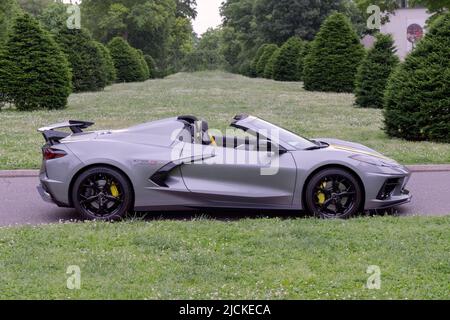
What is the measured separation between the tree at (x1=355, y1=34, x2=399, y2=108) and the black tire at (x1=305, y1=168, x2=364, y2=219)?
54.1 ft

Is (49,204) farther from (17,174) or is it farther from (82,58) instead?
(82,58)

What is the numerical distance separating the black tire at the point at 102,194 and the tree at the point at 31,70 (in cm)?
1574

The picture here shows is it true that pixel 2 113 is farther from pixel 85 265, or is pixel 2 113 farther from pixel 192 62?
pixel 192 62

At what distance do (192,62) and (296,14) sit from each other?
37780 mm

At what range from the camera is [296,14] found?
224 feet

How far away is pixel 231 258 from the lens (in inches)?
220

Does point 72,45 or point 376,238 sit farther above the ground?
point 72,45

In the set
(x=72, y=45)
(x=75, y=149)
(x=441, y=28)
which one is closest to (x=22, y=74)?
(x=72, y=45)

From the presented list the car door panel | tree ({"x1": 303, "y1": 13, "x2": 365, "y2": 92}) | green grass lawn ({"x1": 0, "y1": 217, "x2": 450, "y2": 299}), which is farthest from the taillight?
tree ({"x1": 303, "y1": 13, "x2": 365, "y2": 92})

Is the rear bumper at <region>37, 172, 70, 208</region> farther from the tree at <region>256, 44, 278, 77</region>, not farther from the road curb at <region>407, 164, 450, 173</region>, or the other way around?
the tree at <region>256, 44, 278, 77</region>

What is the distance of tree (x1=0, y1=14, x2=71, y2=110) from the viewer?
21.7 metres

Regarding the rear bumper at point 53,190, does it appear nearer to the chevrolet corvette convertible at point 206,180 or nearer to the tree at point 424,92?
the chevrolet corvette convertible at point 206,180

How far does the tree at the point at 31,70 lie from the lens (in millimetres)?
21734

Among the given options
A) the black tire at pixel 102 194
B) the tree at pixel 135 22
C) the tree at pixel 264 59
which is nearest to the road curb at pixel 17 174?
the black tire at pixel 102 194
